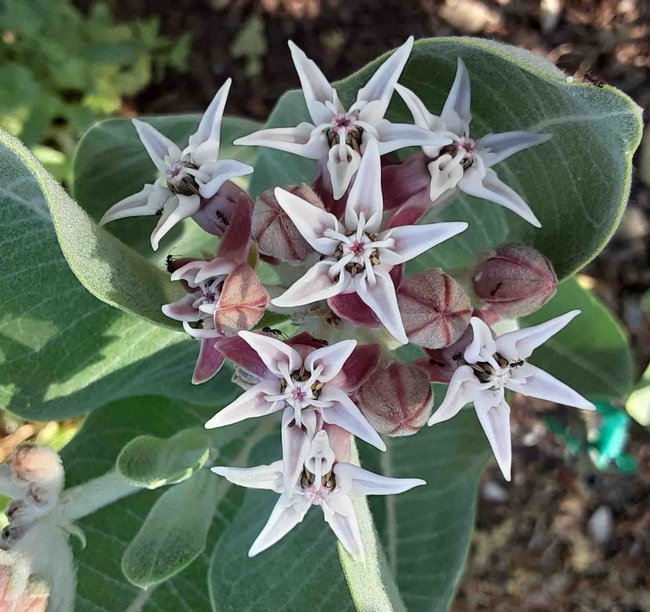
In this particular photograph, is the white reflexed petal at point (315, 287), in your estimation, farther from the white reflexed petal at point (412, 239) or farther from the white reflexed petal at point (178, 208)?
the white reflexed petal at point (178, 208)

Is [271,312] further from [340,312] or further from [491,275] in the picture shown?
[491,275]

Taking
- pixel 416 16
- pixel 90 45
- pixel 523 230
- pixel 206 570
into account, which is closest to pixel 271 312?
pixel 523 230

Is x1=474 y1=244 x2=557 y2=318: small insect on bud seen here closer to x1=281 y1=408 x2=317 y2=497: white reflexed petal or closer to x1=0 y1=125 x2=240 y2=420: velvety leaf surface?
x1=281 y1=408 x2=317 y2=497: white reflexed petal

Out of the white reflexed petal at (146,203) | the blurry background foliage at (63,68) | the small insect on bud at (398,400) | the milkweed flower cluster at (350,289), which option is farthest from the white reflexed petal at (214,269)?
the blurry background foliage at (63,68)

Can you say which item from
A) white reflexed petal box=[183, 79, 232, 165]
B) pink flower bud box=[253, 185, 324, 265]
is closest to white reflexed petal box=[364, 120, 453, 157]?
pink flower bud box=[253, 185, 324, 265]

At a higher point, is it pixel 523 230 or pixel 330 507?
pixel 523 230

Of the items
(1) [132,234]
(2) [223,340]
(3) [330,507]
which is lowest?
(1) [132,234]
